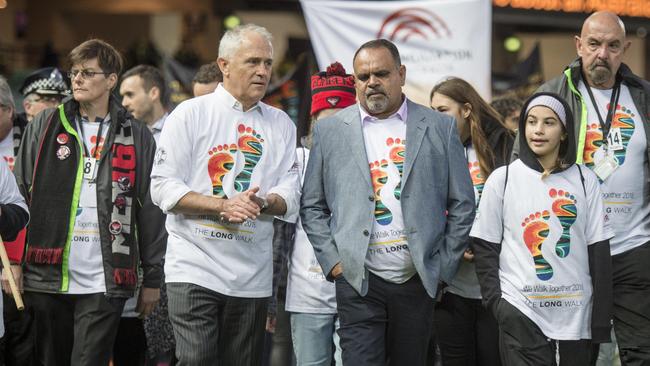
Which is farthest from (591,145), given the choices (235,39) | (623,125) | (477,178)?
(235,39)

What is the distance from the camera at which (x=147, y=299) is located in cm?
816

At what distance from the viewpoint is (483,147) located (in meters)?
8.45

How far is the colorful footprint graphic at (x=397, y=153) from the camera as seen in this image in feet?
23.2

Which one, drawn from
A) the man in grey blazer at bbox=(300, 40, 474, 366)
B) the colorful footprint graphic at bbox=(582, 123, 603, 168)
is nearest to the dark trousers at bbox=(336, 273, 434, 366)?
the man in grey blazer at bbox=(300, 40, 474, 366)

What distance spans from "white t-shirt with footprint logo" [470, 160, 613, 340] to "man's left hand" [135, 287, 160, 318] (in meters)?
2.19

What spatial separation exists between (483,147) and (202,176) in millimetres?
2268

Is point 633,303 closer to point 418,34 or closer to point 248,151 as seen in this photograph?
point 248,151

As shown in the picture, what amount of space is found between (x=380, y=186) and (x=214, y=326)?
4.05 feet

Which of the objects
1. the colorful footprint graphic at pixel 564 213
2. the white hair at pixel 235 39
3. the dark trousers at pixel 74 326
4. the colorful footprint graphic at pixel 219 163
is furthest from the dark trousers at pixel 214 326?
the colorful footprint graphic at pixel 564 213

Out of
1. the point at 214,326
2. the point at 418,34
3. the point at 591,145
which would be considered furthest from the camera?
the point at 418,34

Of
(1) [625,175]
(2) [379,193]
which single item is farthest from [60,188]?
(1) [625,175]

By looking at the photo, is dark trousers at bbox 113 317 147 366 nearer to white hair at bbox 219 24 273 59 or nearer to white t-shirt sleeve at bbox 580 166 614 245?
white hair at bbox 219 24 273 59

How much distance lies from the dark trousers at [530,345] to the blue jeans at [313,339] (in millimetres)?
1260

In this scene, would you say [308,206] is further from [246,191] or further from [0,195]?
[0,195]
